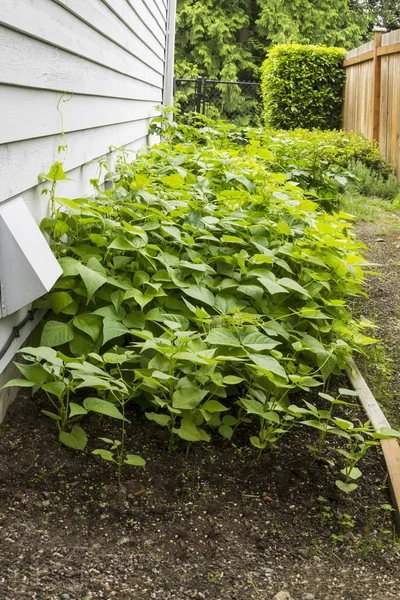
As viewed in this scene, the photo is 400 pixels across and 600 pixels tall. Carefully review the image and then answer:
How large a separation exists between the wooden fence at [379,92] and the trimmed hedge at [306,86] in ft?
3.35

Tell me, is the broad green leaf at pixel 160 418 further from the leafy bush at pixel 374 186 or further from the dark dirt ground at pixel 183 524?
the leafy bush at pixel 374 186

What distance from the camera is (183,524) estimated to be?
2006 millimetres

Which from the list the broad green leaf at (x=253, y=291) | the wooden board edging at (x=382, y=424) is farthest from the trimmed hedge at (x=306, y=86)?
the broad green leaf at (x=253, y=291)

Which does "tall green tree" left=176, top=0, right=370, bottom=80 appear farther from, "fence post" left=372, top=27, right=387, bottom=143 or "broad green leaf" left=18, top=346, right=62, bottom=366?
"broad green leaf" left=18, top=346, right=62, bottom=366

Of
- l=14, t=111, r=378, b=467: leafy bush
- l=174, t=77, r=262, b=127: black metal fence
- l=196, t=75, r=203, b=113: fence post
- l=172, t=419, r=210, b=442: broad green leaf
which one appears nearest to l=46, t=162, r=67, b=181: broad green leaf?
l=14, t=111, r=378, b=467: leafy bush

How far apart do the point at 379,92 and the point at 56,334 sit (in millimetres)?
8335

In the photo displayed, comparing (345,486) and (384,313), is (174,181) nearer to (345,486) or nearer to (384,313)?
(384,313)

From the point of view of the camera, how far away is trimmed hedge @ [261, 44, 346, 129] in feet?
41.5

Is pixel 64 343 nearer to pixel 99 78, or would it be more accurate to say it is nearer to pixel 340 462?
pixel 340 462

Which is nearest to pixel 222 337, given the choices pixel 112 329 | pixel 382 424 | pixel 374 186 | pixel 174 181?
pixel 112 329

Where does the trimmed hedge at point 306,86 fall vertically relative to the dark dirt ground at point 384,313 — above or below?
above

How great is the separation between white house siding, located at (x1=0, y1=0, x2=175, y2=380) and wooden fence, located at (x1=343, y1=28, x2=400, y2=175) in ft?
13.9

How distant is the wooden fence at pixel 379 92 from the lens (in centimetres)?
875

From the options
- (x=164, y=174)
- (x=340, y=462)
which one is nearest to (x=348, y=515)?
(x=340, y=462)
